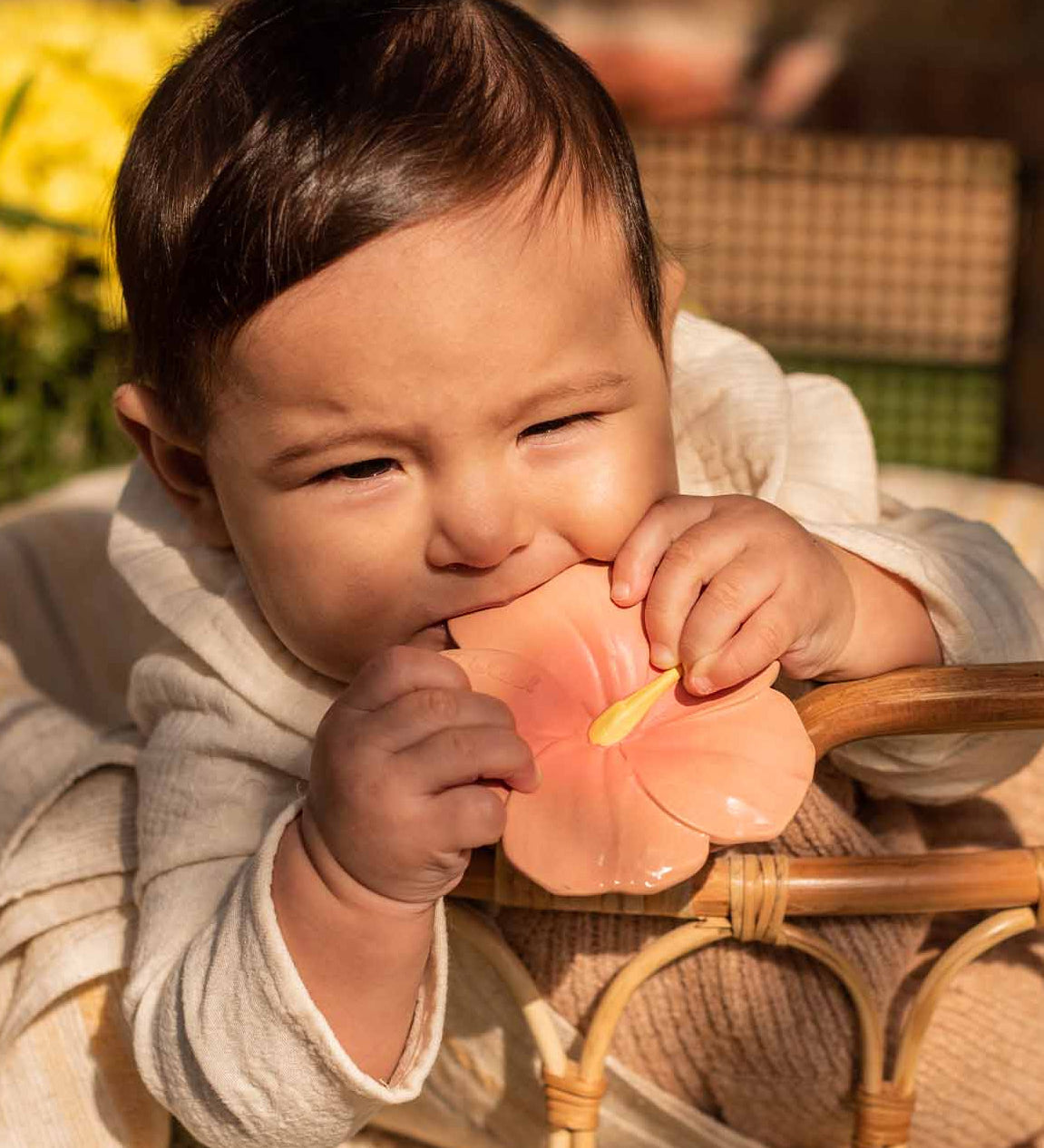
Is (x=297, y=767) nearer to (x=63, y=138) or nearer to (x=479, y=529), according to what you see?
(x=479, y=529)

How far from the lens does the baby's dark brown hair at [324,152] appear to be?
3.81ft

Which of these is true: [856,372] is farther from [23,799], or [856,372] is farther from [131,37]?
[23,799]

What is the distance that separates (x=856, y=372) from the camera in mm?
4906

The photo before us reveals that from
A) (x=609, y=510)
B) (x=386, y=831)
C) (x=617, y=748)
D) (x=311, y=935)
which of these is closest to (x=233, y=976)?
(x=311, y=935)

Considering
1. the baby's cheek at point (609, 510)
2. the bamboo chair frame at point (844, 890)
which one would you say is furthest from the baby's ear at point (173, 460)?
the bamboo chair frame at point (844, 890)

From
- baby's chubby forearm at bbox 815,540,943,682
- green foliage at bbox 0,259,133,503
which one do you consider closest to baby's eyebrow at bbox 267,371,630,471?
baby's chubby forearm at bbox 815,540,943,682

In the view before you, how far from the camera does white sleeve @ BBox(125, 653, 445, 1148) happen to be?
3.69 ft

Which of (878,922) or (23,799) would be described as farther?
(23,799)

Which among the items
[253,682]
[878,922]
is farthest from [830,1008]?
[253,682]

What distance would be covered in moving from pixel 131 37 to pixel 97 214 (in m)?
0.43

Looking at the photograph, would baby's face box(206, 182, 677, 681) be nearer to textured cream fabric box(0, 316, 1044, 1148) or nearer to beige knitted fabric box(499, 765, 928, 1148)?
textured cream fabric box(0, 316, 1044, 1148)

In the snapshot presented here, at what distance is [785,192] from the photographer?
5168 mm

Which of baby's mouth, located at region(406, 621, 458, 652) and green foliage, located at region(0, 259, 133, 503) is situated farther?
green foliage, located at region(0, 259, 133, 503)

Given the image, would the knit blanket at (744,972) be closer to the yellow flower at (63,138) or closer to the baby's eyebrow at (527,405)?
the baby's eyebrow at (527,405)
